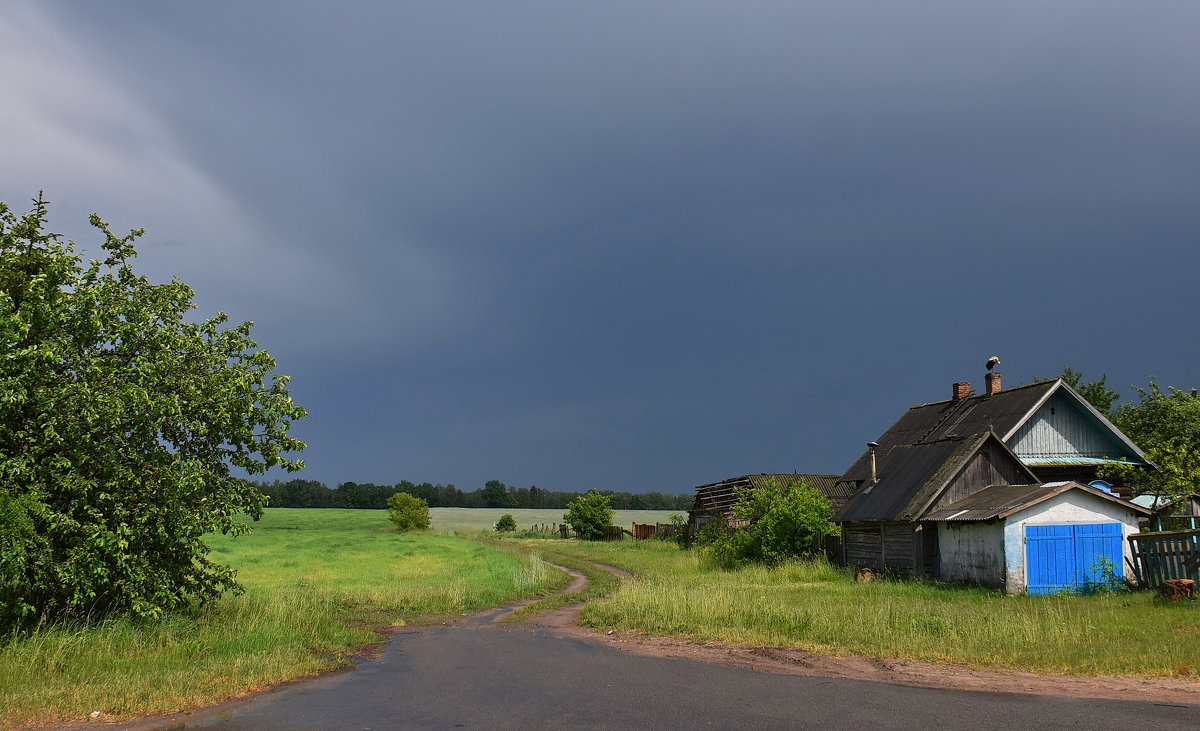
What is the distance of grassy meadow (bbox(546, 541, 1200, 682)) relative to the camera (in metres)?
13.7

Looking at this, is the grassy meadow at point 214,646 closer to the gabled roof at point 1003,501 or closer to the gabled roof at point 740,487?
the gabled roof at point 1003,501

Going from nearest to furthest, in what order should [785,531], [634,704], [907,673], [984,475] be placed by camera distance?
1. [634,704]
2. [907,673]
3. [984,475]
4. [785,531]

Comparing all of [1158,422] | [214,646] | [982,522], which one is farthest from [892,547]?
[1158,422]

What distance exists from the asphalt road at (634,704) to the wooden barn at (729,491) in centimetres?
4174

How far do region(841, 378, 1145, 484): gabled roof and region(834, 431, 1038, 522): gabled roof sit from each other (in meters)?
1.70

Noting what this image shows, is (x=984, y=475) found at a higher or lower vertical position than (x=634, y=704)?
higher

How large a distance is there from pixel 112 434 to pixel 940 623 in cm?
1655

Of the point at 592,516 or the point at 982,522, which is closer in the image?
the point at 982,522

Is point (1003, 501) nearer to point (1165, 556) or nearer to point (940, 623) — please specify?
point (1165, 556)

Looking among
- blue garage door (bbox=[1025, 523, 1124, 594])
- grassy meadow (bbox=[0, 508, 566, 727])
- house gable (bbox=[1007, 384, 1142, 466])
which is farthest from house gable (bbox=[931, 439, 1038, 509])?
grassy meadow (bbox=[0, 508, 566, 727])

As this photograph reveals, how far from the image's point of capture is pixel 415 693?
12.4 metres

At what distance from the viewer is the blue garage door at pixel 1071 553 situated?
24109 mm

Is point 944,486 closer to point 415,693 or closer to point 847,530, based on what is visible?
point 847,530

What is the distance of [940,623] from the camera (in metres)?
16.7
